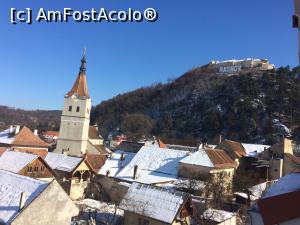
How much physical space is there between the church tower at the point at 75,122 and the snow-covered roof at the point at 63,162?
1486cm

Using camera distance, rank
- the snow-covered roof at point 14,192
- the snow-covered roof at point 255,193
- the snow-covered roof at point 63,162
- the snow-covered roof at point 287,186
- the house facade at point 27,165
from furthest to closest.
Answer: the snow-covered roof at point 63,162
the snow-covered roof at point 255,193
the house facade at point 27,165
the snow-covered roof at point 14,192
the snow-covered roof at point 287,186

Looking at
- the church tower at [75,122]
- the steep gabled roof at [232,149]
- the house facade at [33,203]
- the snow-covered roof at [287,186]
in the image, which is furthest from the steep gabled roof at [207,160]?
the snow-covered roof at [287,186]

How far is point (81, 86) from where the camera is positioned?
198 feet

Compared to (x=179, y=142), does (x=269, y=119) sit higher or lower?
higher

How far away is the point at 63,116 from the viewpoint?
58.8 m

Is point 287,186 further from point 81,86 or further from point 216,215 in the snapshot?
point 81,86

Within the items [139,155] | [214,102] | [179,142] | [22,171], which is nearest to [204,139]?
[179,142]

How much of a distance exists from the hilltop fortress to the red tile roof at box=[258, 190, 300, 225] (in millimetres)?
120646

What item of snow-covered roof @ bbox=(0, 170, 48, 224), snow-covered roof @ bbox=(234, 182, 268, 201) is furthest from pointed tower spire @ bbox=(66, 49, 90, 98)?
snow-covered roof @ bbox=(0, 170, 48, 224)

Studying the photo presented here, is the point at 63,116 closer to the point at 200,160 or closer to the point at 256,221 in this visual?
the point at 200,160

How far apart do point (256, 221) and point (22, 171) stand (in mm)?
23643

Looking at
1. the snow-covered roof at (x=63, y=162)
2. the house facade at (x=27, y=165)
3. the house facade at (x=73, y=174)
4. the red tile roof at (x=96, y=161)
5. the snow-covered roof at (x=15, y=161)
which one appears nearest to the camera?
the house facade at (x=27, y=165)

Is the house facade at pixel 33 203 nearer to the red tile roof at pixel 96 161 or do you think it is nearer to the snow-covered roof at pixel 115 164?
the snow-covered roof at pixel 115 164

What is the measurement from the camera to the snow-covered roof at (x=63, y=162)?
38.8 m
